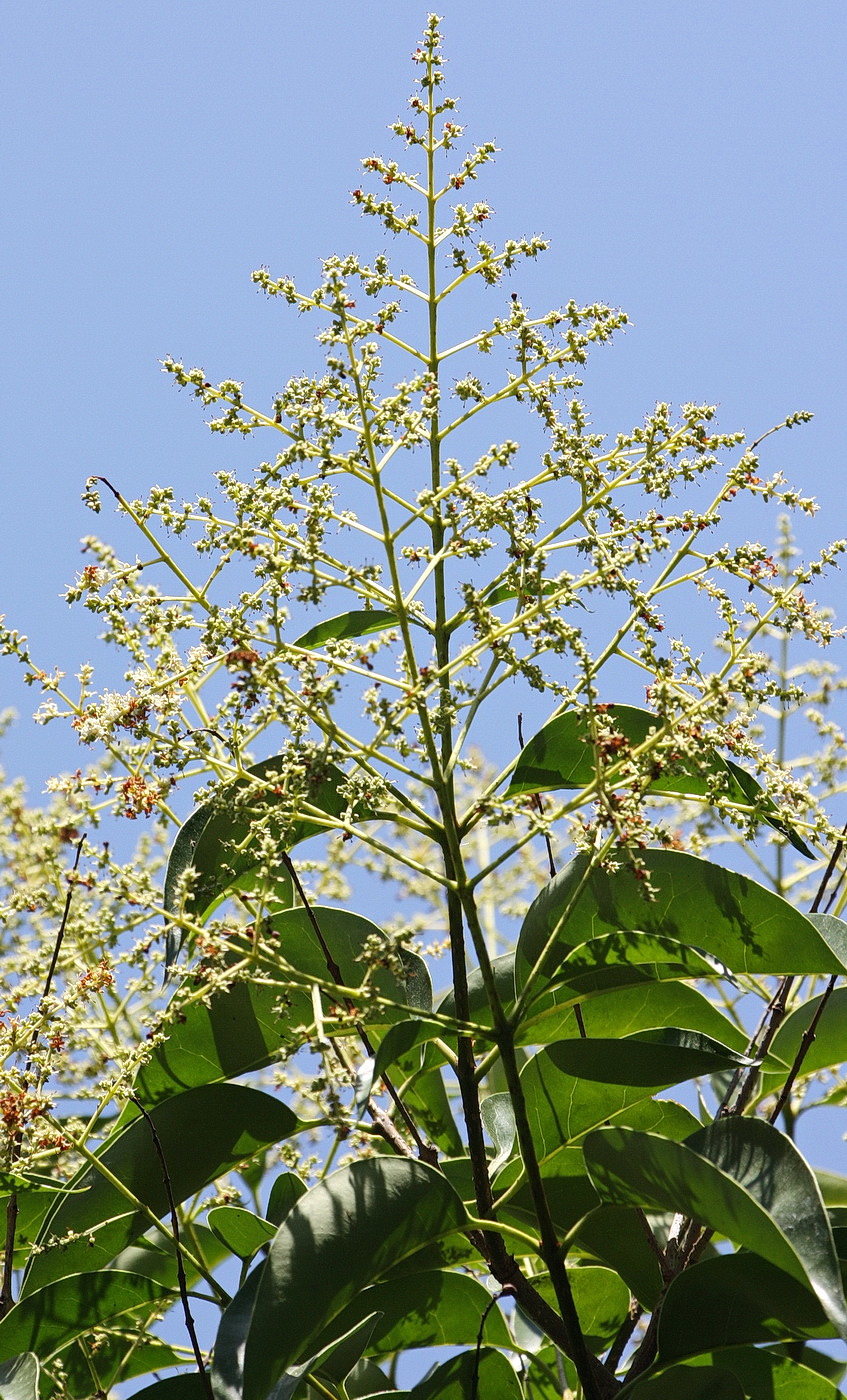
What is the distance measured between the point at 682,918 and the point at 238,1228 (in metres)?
1.02

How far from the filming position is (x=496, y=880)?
5293 millimetres

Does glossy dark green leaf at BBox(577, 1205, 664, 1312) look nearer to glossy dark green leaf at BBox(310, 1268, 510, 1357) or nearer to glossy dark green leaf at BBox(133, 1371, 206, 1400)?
glossy dark green leaf at BBox(310, 1268, 510, 1357)

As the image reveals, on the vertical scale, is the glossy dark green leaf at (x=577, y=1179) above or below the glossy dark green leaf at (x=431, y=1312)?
A: above

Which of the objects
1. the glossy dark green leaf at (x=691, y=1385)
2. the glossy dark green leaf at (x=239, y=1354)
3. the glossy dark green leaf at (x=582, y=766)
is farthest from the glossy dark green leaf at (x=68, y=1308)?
the glossy dark green leaf at (x=582, y=766)

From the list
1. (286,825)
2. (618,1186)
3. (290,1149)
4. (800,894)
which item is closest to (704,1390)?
(618,1186)

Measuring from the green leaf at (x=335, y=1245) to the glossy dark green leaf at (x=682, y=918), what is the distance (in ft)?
1.11

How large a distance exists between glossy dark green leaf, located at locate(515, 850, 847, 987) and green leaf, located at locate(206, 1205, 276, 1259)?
2.55ft

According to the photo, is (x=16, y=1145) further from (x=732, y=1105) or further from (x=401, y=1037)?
→ (x=732, y=1105)

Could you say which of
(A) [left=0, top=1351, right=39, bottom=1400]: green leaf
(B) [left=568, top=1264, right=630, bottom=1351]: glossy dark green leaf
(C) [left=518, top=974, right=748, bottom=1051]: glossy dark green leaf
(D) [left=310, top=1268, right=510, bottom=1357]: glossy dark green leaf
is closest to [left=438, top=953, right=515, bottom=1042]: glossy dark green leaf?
(C) [left=518, top=974, right=748, bottom=1051]: glossy dark green leaf

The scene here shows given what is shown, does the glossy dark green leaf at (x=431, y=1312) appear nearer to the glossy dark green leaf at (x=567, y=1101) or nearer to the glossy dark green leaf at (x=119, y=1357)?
the glossy dark green leaf at (x=567, y=1101)

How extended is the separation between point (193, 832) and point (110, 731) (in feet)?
0.92

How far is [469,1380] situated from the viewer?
1988 millimetres

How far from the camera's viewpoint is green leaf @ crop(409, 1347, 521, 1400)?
1984 millimetres

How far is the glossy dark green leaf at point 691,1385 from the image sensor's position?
179 cm
